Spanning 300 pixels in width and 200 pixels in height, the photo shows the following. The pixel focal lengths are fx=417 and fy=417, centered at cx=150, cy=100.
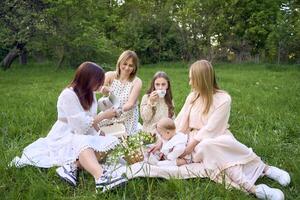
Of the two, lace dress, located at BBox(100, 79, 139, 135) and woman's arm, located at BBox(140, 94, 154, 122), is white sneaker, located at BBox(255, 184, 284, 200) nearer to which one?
woman's arm, located at BBox(140, 94, 154, 122)

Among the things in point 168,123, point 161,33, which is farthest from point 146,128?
point 161,33

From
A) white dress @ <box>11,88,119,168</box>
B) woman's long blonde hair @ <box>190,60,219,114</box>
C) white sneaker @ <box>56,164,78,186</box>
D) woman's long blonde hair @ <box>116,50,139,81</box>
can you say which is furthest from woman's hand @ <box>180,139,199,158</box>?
woman's long blonde hair @ <box>116,50,139,81</box>

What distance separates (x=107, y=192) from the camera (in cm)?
317

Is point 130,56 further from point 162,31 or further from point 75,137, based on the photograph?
point 162,31

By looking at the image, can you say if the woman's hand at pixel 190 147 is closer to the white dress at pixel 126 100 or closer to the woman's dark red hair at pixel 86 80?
the woman's dark red hair at pixel 86 80

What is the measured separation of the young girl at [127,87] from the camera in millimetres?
5102

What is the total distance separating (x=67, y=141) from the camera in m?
3.85

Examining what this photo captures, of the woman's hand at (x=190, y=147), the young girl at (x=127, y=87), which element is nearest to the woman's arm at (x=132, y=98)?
the young girl at (x=127, y=87)

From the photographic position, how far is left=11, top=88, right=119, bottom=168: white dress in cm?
369

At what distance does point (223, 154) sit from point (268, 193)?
50 centimetres

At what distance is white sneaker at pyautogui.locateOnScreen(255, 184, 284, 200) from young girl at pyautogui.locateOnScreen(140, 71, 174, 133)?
1.87 meters

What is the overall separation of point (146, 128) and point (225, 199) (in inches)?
87.6

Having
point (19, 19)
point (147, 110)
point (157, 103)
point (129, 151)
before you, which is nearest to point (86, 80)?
point (129, 151)

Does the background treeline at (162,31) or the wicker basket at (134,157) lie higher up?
A: the background treeline at (162,31)
